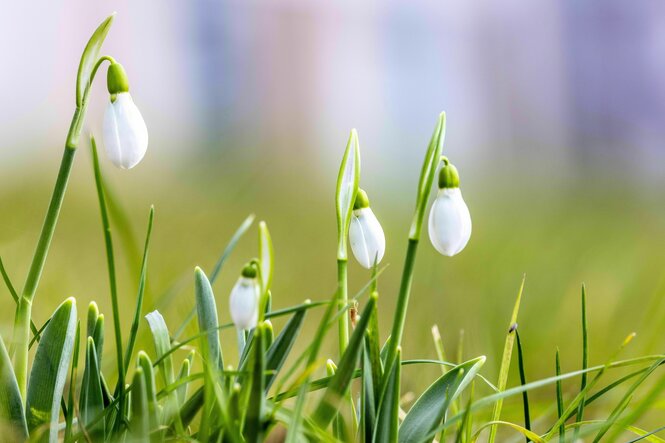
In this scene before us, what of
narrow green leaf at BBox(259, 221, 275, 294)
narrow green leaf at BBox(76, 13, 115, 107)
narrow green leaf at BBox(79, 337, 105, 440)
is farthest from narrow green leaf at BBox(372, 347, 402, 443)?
narrow green leaf at BBox(76, 13, 115, 107)

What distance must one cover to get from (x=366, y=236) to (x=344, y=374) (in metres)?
0.12

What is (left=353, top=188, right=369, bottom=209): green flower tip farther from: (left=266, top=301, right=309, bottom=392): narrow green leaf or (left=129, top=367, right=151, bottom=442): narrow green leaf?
(left=129, top=367, right=151, bottom=442): narrow green leaf

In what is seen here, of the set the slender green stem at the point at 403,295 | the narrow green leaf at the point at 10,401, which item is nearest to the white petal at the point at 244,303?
the slender green stem at the point at 403,295

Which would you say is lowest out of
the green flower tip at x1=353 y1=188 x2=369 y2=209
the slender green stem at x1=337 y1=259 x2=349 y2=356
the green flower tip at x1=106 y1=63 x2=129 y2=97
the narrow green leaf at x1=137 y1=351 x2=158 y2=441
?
the narrow green leaf at x1=137 y1=351 x2=158 y2=441

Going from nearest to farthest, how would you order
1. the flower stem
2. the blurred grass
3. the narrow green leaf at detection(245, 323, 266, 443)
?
the narrow green leaf at detection(245, 323, 266, 443) → the flower stem → the blurred grass

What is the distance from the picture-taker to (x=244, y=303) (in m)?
0.47

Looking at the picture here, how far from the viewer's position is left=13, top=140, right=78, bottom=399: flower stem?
57 centimetres

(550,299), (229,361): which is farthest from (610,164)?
(229,361)

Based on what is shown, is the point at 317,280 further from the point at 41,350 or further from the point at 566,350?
the point at 41,350

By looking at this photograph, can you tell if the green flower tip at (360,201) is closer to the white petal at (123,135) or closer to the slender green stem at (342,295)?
the slender green stem at (342,295)

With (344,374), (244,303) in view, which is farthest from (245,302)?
(344,374)

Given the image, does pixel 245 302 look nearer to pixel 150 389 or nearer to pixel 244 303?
pixel 244 303

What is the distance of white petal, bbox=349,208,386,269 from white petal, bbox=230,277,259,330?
0.47 feet

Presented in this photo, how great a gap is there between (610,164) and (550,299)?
2369 mm
